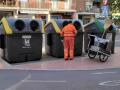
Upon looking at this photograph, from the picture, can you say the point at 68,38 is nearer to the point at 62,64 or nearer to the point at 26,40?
the point at 62,64

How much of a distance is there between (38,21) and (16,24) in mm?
916

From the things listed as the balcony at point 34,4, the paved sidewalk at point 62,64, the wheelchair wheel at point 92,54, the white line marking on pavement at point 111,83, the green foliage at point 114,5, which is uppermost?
the green foliage at point 114,5

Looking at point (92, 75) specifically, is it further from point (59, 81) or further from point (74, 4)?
point (74, 4)

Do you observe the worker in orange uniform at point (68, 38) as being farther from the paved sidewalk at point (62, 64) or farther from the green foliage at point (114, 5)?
the green foliage at point (114, 5)

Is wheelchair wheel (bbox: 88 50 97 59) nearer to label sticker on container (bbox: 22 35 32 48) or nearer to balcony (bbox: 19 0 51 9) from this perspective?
label sticker on container (bbox: 22 35 32 48)

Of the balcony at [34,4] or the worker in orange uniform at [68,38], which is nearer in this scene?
the worker in orange uniform at [68,38]

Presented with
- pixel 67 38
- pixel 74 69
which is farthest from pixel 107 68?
pixel 67 38

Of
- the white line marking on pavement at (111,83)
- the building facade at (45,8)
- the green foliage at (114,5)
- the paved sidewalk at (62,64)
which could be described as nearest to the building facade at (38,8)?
the building facade at (45,8)

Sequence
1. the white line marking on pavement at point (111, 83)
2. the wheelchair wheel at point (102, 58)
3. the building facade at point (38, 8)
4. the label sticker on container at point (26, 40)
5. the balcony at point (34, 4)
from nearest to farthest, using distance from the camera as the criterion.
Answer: the white line marking on pavement at point (111, 83) < the label sticker on container at point (26, 40) < the wheelchair wheel at point (102, 58) < the building facade at point (38, 8) < the balcony at point (34, 4)

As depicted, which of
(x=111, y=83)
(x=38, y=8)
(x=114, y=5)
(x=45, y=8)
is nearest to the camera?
(x=114, y=5)

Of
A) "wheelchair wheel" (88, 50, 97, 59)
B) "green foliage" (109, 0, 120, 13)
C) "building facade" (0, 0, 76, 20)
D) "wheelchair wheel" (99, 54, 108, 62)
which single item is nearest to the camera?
"green foliage" (109, 0, 120, 13)

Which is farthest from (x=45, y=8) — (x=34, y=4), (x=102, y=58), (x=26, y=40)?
(x=26, y=40)

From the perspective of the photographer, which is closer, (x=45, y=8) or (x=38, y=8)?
(x=38, y=8)

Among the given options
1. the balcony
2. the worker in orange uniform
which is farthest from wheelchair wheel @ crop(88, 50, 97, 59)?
the balcony
